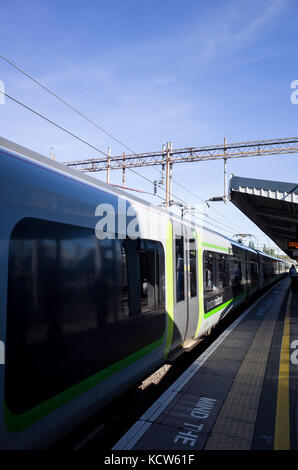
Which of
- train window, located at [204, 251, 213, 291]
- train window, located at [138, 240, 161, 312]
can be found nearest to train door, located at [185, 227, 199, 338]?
train window, located at [204, 251, 213, 291]

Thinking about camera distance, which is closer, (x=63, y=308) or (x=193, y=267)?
(x=63, y=308)

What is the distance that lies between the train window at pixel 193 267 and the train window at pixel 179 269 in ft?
1.66

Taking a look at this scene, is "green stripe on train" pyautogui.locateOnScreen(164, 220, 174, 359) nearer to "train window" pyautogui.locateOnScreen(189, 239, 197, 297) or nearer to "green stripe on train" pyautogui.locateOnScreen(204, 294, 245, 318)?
"train window" pyautogui.locateOnScreen(189, 239, 197, 297)

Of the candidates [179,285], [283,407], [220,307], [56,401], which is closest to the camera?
[56,401]

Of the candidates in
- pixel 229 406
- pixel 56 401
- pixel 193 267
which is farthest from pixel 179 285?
pixel 56 401

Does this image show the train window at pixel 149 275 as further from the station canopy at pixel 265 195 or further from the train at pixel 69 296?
the station canopy at pixel 265 195

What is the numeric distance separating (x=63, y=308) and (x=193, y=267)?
418cm

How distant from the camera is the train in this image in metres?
2.38

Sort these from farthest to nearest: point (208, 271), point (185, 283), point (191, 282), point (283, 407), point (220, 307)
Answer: point (220, 307) → point (208, 271) → point (191, 282) → point (185, 283) → point (283, 407)

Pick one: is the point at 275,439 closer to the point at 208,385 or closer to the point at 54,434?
the point at 208,385

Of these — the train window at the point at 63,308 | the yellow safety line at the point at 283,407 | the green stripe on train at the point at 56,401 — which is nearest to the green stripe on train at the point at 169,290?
the train window at the point at 63,308

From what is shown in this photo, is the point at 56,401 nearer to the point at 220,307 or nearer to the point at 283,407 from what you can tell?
the point at 283,407

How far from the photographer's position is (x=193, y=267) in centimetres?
666
